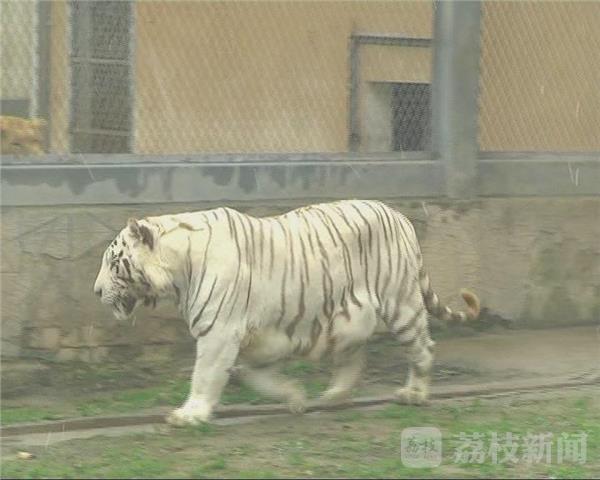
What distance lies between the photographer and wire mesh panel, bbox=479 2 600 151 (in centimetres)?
901

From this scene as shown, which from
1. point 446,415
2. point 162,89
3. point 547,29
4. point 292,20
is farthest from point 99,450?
point 547,29

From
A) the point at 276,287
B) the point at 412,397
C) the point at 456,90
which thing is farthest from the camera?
the point at 456,90

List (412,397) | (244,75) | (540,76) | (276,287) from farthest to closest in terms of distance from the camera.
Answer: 1. (540,76)
2. (244,75)
3. (412,397)
4. (276,287)

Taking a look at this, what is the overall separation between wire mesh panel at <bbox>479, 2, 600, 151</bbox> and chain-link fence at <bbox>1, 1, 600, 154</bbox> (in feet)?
0.04

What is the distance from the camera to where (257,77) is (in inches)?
329

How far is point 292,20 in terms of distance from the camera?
845 centimetres

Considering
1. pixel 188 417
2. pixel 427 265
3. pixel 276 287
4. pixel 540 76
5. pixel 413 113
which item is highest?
pixel 540 76

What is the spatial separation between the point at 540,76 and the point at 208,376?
152 inches

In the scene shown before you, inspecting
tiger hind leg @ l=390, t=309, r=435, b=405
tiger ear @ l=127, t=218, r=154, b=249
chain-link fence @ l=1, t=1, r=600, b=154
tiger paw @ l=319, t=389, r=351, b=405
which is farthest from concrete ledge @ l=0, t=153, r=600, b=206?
tiger paw @ l=319, t=389, r=351, b=405

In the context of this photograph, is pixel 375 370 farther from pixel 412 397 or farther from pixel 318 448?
pixel 318 448

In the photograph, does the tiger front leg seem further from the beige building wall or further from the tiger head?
the beige building wall

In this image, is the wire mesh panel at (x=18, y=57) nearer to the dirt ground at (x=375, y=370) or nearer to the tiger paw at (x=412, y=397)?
the dirt ground at (x=375, y=370)

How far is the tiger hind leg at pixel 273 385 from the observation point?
6.91 meters

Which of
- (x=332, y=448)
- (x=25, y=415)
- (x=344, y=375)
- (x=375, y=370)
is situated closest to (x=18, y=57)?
(x=25, y=415)
